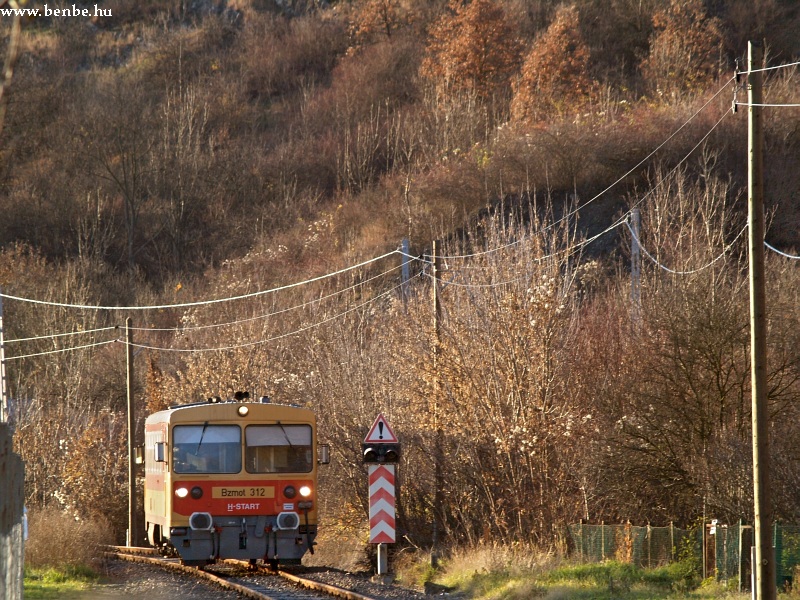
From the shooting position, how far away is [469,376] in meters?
21.9

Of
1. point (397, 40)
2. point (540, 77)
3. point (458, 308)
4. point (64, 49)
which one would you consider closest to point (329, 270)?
point (540, 77)

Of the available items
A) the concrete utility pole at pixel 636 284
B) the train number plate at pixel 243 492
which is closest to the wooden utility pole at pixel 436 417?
the train number plate at pixel 243 492

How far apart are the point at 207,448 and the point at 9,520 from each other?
9536mm

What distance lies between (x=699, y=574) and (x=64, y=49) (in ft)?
274

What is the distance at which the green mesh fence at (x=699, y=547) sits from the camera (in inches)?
591

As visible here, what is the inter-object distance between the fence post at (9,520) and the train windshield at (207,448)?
7425 mm

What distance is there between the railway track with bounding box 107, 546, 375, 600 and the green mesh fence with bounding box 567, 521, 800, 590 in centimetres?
443

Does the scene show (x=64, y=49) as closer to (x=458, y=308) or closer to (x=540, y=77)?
(x=540, y=77)

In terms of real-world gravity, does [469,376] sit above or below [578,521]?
above

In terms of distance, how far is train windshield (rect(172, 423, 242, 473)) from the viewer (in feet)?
62.0

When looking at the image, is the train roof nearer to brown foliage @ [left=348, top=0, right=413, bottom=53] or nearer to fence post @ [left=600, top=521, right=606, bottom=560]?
fence post @ [left=600, top=521, right=606, bottom=560]

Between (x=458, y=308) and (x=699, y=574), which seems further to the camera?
(x=458, y=308)

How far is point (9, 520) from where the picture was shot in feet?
31.5

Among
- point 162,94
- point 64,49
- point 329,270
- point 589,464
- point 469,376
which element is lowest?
point 589,464
